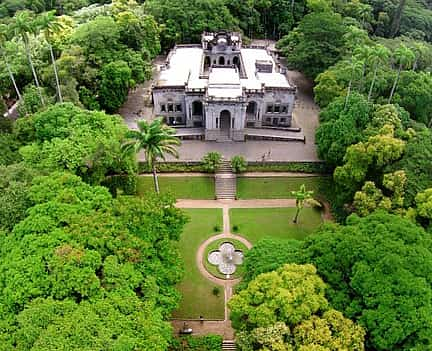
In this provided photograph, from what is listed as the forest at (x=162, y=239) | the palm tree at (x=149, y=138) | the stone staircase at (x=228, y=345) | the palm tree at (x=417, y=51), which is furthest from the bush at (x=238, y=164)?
the palm tree at (x=417, y=51)

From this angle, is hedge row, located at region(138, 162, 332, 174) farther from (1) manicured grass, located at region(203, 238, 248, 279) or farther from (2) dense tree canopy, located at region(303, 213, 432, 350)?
(2) dense tree canopy, located at region(303, 213, 432, 350)

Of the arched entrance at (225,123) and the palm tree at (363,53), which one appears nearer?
the palm tree at (363,53)

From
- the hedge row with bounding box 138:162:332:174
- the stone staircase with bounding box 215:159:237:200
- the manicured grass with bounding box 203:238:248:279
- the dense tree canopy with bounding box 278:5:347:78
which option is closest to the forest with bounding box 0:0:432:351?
the hedge row with bounding box 138:162:332:174

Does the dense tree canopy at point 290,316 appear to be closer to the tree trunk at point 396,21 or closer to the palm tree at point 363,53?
the palm tree at point 363,53

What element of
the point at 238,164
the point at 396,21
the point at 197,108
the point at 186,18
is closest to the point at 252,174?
the point at 238,164

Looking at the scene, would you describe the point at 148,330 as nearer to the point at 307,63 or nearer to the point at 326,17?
the point at 307,63

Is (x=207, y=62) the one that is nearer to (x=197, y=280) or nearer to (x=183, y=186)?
(x=183, y=186)
